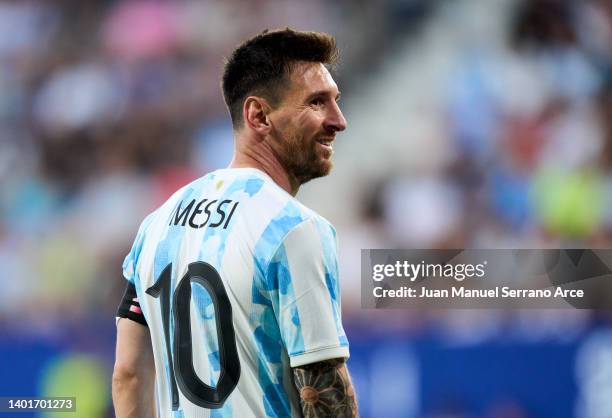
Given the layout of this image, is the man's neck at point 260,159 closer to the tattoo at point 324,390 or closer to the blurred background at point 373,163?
the tattoo at point 324,390

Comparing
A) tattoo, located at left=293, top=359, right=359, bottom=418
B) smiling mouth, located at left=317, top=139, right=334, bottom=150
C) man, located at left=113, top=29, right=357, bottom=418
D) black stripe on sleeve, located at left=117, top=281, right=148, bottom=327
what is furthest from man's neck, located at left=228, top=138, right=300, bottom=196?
tattoo, located at left=293, top=359, right=359, bottom=418

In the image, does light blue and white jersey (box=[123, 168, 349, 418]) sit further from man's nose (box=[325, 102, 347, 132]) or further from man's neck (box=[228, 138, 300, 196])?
man's nose (box=[325, 102, 347, 132])

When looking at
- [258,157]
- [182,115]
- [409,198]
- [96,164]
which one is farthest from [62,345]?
[258,157]

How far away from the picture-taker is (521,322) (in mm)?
4805

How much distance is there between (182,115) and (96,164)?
571 mm

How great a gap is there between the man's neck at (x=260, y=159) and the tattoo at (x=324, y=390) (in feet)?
1.57

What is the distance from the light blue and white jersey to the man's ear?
171 millimetres

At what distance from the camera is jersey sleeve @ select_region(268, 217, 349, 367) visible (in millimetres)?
1706

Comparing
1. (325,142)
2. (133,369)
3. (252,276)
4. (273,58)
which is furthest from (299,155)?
(133,369)

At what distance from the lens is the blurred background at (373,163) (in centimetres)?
477

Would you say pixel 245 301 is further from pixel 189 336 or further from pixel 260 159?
pixel 260 159

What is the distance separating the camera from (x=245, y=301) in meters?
1.75

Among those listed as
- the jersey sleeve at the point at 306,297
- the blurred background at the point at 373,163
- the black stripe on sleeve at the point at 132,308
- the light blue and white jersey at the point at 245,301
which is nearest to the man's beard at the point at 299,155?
the light blue and white jersey at the point at 245,301

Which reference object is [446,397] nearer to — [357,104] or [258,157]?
[357,104]
